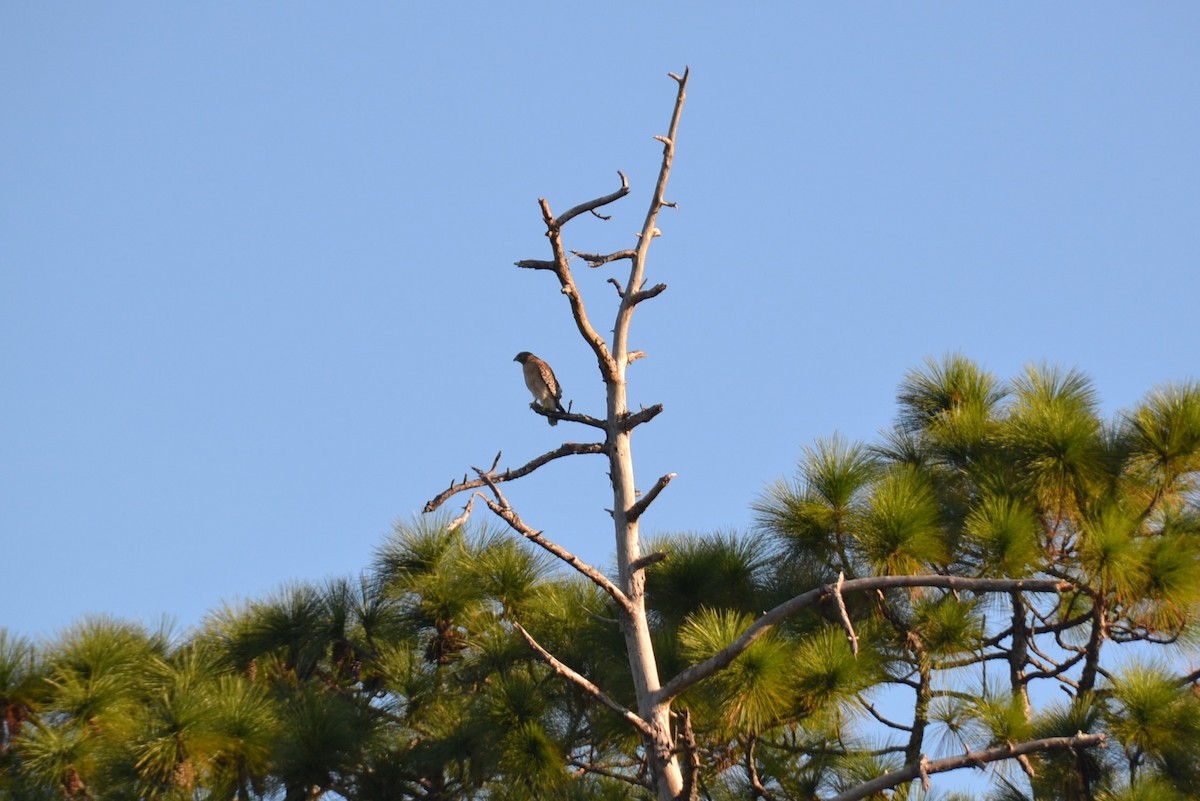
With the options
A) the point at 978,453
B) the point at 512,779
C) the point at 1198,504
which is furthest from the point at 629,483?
the point at 1198,504

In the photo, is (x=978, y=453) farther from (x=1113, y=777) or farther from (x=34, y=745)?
(x=34, y=745)

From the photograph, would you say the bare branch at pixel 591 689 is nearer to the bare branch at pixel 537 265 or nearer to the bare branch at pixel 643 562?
the bare branch at pixel 643 562

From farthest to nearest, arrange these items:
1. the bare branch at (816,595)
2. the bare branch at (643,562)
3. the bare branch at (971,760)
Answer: the bare branch at (643,562)
the bare branch at (816,595)
the bare branch at (971,760)

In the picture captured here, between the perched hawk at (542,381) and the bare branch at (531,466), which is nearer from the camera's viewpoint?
the bare branch at (531,466)

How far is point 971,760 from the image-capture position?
522 cm

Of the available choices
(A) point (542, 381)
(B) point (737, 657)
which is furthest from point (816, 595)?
(A) point (542, 381)

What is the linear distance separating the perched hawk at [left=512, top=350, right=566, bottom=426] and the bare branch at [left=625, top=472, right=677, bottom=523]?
380 centimetres

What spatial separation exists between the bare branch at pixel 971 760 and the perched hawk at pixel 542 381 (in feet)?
15.7

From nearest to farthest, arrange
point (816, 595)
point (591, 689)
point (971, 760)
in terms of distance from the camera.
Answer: point (971, 760) → point (816, 595) → point (591, 689)

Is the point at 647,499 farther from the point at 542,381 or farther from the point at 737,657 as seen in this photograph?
the point at 542,381

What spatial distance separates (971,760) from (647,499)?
1528 millimetres

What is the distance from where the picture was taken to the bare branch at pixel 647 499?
5.62 meters

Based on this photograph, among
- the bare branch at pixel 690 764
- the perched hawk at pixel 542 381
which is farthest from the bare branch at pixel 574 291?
the perched hawk at pixel 542 381

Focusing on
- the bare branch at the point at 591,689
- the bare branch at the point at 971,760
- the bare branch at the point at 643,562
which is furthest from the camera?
the bare branch at the point at 643,562
